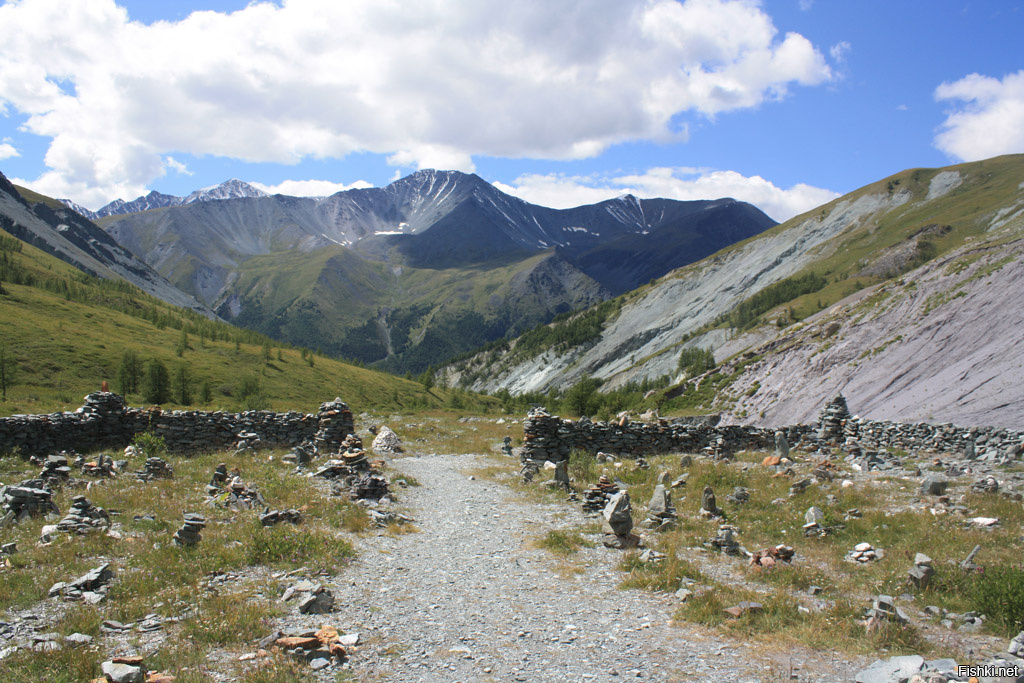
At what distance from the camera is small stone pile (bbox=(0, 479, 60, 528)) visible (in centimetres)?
1298

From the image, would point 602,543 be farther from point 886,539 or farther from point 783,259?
point 783,259

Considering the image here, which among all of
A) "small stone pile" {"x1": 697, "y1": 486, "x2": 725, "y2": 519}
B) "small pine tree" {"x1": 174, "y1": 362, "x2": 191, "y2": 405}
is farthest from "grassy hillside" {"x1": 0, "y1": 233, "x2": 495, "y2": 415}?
"small stone pile" {"x1": 697, "y1": 486, "x2": 725, "y2": 519}

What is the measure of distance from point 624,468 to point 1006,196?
18302cm

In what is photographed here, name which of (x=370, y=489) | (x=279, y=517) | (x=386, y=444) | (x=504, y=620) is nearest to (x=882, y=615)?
(x=504, y=620)

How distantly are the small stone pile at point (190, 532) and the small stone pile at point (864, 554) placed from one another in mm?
15982

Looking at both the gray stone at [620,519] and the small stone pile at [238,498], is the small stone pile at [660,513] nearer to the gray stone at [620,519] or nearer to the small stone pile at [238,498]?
the gray stone at [620,519]

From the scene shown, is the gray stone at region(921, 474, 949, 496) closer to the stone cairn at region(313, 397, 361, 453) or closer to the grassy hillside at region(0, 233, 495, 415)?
the stone cairn at region(313, 397, 361, 453)

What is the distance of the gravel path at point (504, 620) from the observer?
8109 mm

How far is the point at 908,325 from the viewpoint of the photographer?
201 feet

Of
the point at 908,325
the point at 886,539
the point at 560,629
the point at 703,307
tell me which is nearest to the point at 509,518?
the point at 560,629

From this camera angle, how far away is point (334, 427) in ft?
95.7

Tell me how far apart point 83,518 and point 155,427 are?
15.7 m

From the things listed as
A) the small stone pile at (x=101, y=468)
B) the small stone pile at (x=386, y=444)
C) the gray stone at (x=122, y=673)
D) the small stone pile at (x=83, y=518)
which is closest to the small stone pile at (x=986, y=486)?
the gray stone at (x=122, y=673)

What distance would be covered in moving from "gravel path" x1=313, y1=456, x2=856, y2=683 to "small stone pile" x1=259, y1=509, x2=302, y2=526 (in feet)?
7.79
